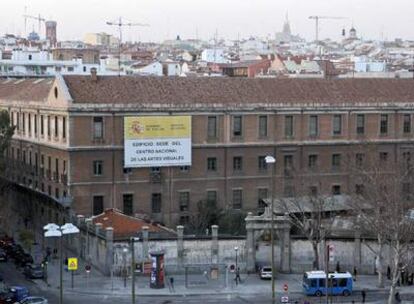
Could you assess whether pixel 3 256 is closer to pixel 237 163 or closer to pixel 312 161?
pixel 237 163

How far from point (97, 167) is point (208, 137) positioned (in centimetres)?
916

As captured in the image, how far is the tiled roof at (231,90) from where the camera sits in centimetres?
7294

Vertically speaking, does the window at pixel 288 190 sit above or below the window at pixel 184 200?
above

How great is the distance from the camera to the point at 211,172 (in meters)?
74.8

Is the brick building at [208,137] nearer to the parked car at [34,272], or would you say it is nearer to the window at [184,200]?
the window at [184,200]

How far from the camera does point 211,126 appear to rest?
7481 centimetres

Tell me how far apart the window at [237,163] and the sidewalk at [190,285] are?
17606 mm

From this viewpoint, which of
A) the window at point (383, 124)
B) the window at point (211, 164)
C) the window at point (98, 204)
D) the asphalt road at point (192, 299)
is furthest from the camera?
the window at point (383, 124)

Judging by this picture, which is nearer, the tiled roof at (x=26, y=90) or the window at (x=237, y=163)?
the window at (x=237, y=163)

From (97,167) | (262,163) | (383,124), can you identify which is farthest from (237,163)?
(383,124)

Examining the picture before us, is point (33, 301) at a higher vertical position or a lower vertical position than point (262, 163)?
lower

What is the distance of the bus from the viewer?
53.9m

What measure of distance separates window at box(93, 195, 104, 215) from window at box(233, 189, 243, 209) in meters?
10.7

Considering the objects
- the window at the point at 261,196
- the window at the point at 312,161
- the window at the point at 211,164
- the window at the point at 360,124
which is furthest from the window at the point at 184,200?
the window at the point at 360,124
